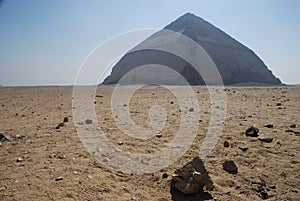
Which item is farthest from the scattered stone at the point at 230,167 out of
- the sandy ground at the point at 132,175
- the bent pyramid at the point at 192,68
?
the bent pyramid at the point at 192,68

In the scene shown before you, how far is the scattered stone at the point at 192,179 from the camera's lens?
12.1 feet

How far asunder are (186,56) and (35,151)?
5404 cm

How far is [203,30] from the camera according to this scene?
73938 millimetres

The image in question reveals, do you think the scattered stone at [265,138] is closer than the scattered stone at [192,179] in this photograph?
No

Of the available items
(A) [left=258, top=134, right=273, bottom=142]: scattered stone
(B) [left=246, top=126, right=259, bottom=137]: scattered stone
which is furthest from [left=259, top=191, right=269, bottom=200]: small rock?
(B) [left=246, top=126, right=259, bottom=137]: scattered stone

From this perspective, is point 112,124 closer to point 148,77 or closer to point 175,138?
point 175,138

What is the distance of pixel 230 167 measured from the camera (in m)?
4.29

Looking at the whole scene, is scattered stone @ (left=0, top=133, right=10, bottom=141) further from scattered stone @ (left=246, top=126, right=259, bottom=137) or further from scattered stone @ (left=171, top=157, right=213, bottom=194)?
scattered stone @ (left=246, top=126, right=259, bottom=137)

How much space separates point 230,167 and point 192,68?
171ft

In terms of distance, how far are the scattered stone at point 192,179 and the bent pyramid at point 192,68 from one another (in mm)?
42943

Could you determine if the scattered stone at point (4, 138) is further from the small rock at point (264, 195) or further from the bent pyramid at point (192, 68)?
the bent pyramid at point (192, 68)

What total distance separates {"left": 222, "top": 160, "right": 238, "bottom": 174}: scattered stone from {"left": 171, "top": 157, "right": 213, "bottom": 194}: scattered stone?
24.6 inches

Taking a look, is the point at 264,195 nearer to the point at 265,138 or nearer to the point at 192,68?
the point at 265,138

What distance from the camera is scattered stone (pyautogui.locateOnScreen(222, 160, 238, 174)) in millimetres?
4246
